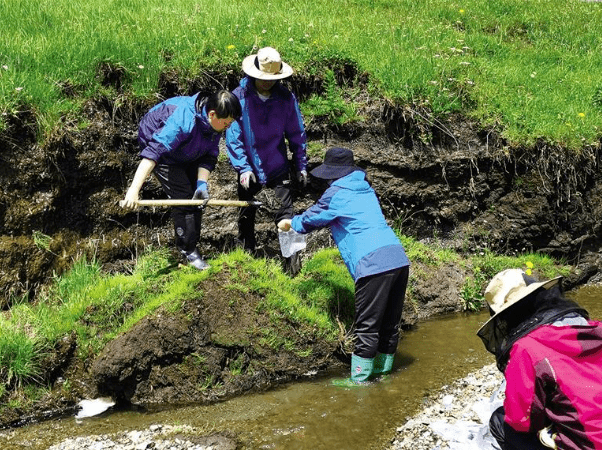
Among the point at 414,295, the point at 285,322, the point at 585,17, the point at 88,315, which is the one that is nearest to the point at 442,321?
the point at 414,295

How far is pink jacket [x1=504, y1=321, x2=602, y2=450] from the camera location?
3.17m

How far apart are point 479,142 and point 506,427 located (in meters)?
4.92

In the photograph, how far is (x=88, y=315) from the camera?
226 inches

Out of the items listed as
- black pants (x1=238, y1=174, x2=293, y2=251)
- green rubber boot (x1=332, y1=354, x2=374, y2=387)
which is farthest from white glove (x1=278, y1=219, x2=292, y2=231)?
green rubber boot (x1=332, y1=354, x2=374, y2=387)

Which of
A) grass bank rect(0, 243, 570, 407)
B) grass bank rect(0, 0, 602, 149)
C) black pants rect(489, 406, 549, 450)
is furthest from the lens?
grass bank rect(0, 0, 602, 149)

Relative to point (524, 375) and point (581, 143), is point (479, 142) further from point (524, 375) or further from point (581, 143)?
point (524, 375)

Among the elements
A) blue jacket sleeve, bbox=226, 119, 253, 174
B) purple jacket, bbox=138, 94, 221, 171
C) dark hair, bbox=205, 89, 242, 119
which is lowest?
blue jacket sleeve, bbox=226, 119, 253, 174

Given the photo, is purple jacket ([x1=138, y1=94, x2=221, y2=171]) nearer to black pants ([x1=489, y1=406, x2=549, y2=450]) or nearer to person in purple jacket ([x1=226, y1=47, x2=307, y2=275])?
person in purple jacket ([x1=226, y1=47, x2=307, y2=275])

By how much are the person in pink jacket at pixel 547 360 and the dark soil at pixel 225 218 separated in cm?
259

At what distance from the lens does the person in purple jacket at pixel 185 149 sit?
5.57 metres

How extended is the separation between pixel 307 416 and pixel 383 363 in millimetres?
1042

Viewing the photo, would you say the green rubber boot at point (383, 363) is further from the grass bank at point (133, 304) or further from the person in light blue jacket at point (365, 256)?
the grass bank at point (133, 304)

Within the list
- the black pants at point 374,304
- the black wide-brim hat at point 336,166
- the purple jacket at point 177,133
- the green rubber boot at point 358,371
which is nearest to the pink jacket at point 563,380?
the black pants at point 374,304

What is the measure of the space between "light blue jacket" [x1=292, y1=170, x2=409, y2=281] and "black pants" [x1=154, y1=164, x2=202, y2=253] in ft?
3.63
